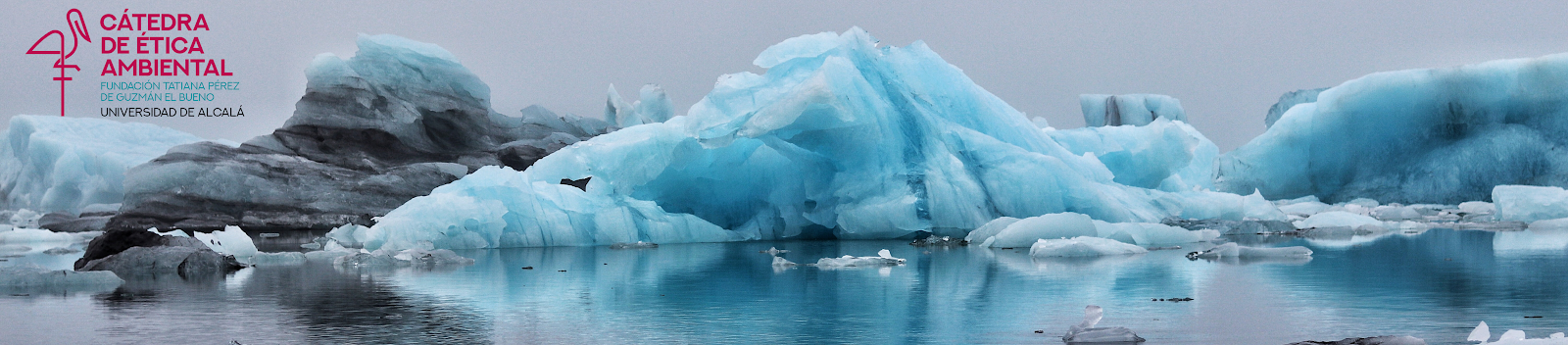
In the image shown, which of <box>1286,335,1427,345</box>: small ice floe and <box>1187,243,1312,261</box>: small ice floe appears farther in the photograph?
<box>1187,243,1312,261</box>: small ice floe

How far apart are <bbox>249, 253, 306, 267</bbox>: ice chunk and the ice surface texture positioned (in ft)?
65.3

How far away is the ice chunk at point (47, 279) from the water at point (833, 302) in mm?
412

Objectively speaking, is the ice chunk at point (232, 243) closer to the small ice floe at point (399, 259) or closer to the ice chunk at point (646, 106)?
the small ice floe at point (399, 259)

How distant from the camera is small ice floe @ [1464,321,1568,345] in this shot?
4.70 meters

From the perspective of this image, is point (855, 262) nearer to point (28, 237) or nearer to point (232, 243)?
point (232, 243)

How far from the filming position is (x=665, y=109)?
4019 cm

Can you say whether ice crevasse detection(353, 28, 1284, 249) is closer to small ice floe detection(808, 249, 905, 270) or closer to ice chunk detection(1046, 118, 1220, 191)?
ice chunk detection(1046, 118, 1220, 191)

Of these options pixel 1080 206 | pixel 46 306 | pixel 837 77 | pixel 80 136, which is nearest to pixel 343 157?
pixel 80 136

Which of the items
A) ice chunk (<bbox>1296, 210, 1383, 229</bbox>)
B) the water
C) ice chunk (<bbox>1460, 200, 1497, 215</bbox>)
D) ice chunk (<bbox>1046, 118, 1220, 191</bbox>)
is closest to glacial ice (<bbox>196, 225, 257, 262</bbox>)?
the water

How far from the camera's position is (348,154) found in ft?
95.5

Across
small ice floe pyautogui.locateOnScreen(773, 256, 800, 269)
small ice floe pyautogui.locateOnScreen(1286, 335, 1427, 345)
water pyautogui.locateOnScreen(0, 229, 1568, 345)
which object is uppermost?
small ice floe pyautogui.locateOnScreen(773, 256, 800, 269)

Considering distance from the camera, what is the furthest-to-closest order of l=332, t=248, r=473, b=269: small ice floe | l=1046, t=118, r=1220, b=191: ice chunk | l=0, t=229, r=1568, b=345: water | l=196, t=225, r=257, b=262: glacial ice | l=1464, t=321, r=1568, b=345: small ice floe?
1. l=1046, t=118, r=1220, b=191: ice chunk
2. l=196, t=225, r=257, b=262: glacial ice
3. l=332, t=248, r=473, b=269: small ice floe
4. l=0, t=229, r=1568, b=345: water
5. l=1464, t=321, r=1568, b=345: small ice floe

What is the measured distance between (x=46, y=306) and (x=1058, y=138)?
16.6 metres

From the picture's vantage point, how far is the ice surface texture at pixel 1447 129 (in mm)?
24156
